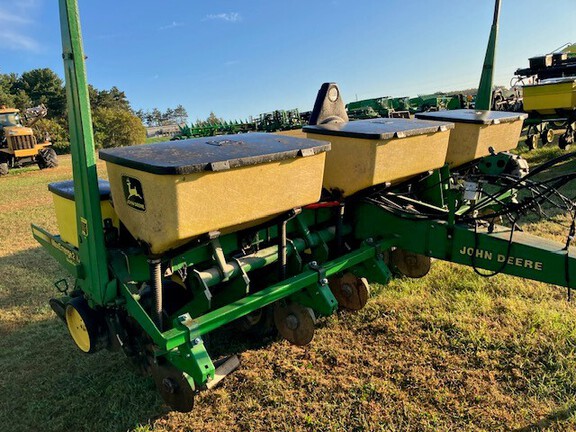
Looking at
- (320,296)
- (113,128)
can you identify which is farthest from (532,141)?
(113,128)

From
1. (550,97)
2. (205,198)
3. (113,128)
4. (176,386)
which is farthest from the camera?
(113,128)

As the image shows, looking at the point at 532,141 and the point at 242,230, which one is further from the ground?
the point at 242,230

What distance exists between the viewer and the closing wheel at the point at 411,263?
10.9ft

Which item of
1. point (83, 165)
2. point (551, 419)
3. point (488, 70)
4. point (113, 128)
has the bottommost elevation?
point (551, 419)

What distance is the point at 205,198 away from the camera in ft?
6.07

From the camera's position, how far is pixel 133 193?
1911 mm

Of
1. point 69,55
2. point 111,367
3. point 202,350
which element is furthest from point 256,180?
point 111,367

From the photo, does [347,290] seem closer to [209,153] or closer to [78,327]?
[209,153]

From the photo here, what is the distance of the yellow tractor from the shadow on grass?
16.9m

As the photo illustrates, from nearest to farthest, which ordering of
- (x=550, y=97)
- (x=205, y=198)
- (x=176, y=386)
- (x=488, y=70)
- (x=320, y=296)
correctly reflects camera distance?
1. (x=205, y=198)
2. (x=176, y=386)
3. (x=320, y=296)
4. (x=488, y=70)
5. (x=550, y=97)

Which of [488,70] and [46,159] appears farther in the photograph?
[46,159]

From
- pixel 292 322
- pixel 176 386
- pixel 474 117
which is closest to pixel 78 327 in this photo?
pixel 176 386

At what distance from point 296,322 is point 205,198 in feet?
3.38

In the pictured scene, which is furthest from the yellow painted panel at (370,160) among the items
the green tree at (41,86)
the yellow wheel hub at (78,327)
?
the green tree at (41,86)
